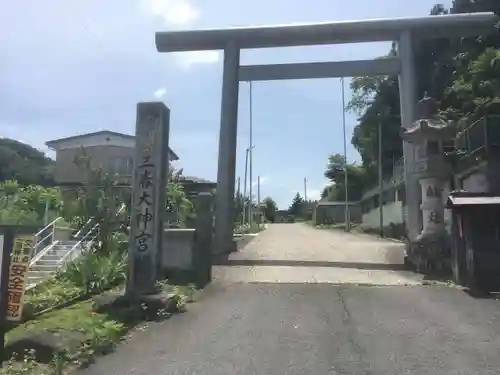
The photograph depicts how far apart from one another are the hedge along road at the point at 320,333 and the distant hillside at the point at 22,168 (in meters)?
34.1

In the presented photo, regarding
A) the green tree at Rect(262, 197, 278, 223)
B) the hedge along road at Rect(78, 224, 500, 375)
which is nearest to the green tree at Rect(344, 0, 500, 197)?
the hedge along road at Rect(78, 224, 500, 375)

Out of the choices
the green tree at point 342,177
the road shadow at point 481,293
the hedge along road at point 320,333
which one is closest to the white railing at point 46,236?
the hedge along road at point 320,333

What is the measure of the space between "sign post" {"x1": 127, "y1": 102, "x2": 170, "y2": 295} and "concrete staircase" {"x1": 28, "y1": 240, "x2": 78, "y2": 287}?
13.8 feet

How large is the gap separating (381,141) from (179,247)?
26.1 m

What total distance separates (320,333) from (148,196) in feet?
13.6

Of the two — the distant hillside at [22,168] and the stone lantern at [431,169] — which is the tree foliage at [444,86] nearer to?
the stone lantern at [431,169]

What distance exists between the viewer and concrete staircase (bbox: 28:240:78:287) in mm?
13034

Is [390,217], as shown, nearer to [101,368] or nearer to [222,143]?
[222,143]

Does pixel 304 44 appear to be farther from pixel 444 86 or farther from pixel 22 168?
pixel 22 168

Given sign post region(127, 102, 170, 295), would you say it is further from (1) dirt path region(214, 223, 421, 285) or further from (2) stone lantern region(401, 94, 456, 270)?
(2) stone lantern region(401, 94, 456, 270)

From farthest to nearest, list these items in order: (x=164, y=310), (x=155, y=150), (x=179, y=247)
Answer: (x=179, y=247) → (x=155, y=150) → (x=164, y=310)

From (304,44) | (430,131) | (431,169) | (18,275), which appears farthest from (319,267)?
(18,275)

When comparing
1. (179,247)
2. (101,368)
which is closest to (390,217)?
(179,247)

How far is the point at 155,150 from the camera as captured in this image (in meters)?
9.85
